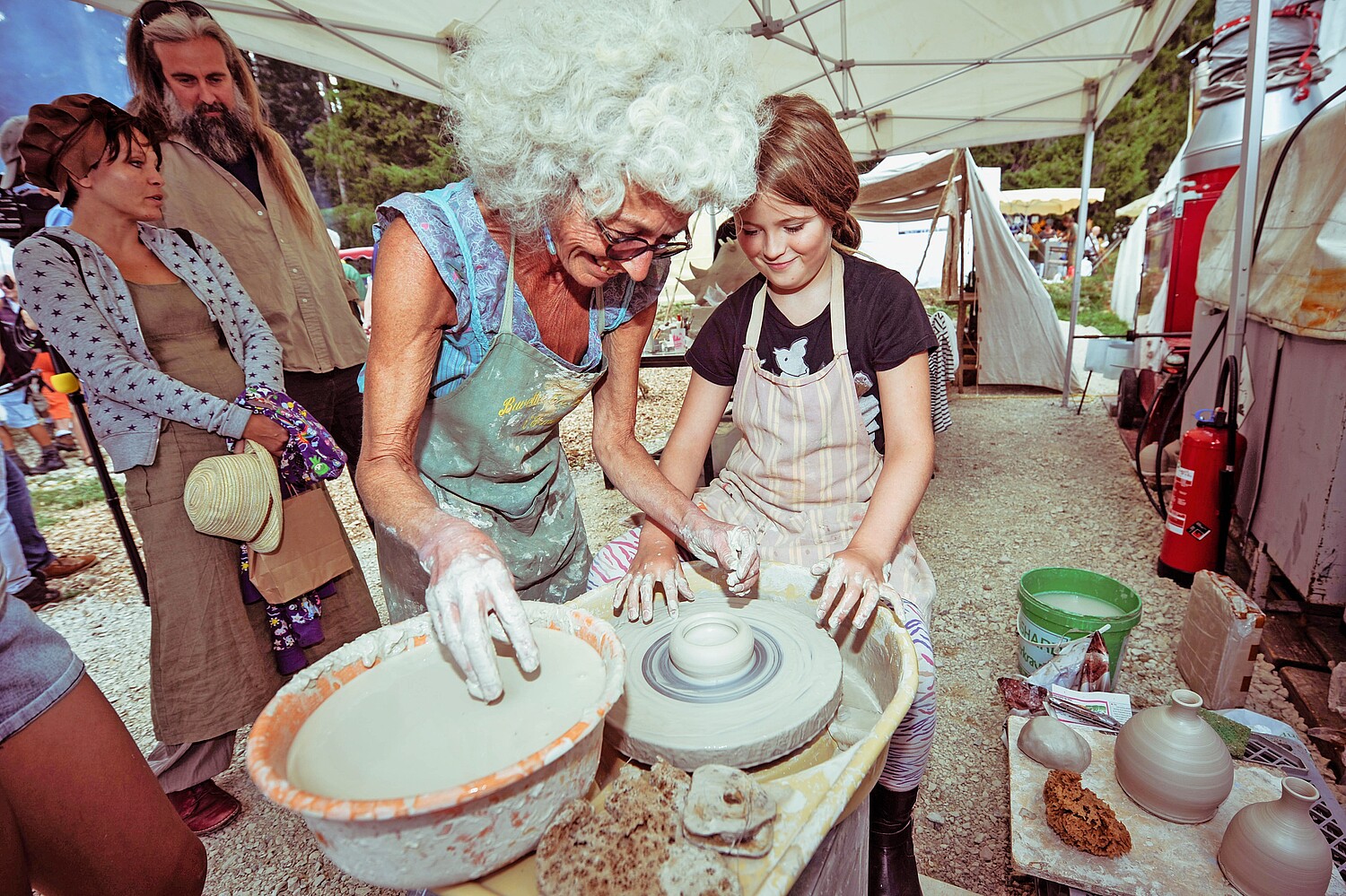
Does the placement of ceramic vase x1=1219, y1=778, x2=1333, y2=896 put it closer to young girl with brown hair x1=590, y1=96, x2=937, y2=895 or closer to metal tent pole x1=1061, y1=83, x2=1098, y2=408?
young girl with brown hair x1=590, y1=96, x2=937, y2=895

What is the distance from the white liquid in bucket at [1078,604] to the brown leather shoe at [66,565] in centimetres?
616

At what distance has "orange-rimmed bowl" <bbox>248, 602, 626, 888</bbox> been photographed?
62 centimetres

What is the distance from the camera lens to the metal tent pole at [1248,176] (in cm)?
284

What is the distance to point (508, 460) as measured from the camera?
166cm

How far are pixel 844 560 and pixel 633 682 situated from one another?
1.64 ft

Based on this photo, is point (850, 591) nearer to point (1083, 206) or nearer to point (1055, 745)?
point (1055, 745)

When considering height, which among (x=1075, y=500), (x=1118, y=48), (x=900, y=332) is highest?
(x=1118, y=48)

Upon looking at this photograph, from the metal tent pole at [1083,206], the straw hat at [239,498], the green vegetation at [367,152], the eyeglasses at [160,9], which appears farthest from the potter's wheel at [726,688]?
the green vegetation at [367,152]

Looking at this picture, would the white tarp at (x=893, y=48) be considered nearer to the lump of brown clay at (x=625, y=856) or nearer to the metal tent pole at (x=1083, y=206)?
the metal tent pole at (x=1083, y=206)

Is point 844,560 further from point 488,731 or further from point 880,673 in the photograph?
point 488,731

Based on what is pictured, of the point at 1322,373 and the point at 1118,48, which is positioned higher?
the point at 1118,48

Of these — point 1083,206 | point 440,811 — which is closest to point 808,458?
point 440,811

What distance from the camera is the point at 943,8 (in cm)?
509

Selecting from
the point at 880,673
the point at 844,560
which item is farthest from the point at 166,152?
the point at 880,673
